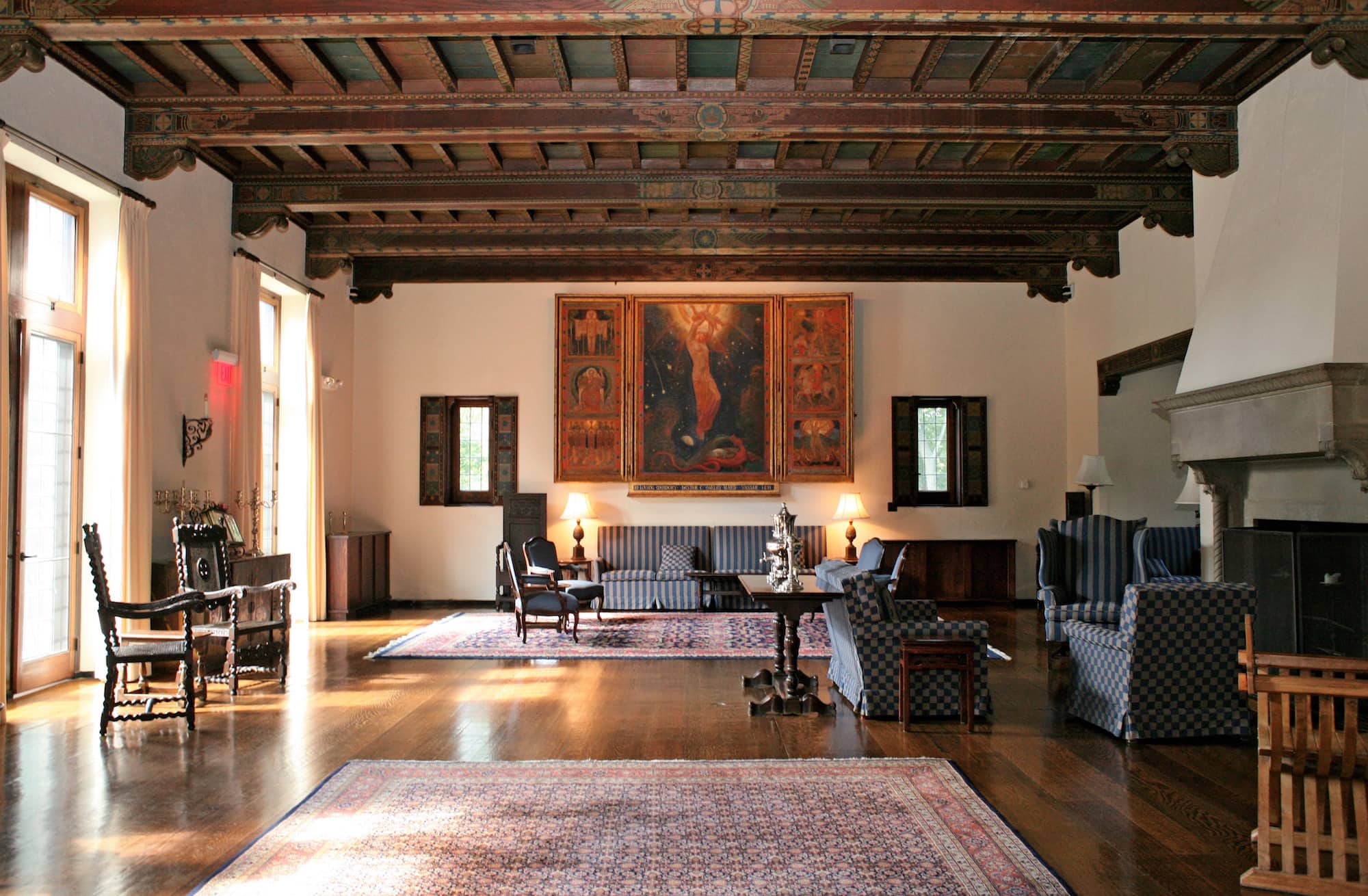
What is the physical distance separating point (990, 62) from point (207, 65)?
5.72m

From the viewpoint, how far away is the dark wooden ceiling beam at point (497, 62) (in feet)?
22.7

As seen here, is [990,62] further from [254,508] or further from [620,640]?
[254,508]

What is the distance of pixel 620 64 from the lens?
727 centimetres

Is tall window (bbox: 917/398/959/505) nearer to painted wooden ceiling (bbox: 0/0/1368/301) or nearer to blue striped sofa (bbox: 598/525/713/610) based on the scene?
painted wooden ceiling (bbox: 0/0/1368/301)

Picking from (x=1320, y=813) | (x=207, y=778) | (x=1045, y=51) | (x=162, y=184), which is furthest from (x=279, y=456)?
(x=1320, y=813)

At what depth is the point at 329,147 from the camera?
30.8 ft

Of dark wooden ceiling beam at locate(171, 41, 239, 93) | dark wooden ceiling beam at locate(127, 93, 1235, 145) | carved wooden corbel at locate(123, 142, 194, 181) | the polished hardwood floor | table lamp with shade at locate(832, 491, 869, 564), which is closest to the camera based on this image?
the polished hardwood floor

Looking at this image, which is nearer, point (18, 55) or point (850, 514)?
point (18, 55)

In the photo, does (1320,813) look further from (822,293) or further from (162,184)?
(822,293)

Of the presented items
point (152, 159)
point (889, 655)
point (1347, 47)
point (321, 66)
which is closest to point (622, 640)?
point (889, 655)

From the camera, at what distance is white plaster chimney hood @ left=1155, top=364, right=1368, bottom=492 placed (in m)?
6.05

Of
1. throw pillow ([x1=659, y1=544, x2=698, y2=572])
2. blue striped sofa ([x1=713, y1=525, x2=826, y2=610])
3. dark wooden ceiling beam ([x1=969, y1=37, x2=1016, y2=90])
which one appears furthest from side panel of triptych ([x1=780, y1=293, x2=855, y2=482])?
dark wooden ceiling beam ([x1=969, y1=37, x2=1016, y2=90])

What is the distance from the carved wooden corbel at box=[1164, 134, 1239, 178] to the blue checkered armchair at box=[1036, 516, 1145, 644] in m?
3.09

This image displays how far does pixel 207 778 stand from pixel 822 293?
10.2 metres
